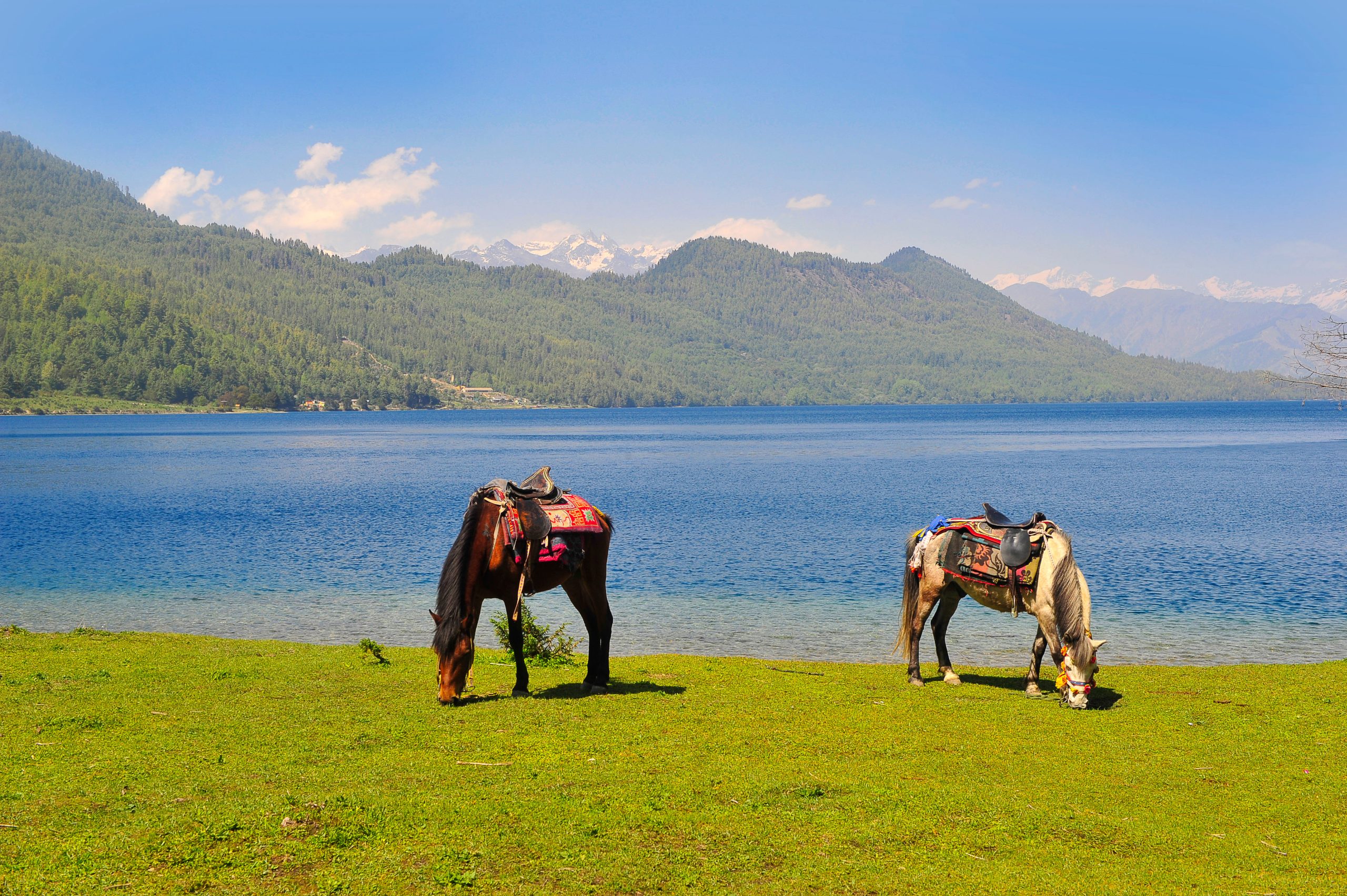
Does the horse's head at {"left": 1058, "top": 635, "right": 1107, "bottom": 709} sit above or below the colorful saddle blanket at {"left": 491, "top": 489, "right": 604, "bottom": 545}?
below

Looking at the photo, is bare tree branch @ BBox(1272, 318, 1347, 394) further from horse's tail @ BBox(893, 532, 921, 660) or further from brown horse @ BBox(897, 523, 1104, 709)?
horse's tail @ BBox(893, 532, 921, 660)

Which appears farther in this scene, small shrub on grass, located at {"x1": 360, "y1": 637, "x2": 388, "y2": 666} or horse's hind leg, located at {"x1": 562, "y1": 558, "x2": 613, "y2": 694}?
small shrub on grass, located at {"x1": 360, "y1": 637, "x2": 388, "y2": 666}

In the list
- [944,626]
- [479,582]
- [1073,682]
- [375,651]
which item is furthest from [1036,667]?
[375,651]

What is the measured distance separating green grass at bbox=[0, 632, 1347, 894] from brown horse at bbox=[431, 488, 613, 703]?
561mm

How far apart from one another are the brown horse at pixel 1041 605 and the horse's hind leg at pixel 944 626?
0.01 m

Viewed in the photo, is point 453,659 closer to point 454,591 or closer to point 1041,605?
point 454,591

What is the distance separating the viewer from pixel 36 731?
35.6 feet

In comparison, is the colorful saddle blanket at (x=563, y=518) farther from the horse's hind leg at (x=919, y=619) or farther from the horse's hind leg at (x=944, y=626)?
the horse's hind leg at (x=944, y=626)

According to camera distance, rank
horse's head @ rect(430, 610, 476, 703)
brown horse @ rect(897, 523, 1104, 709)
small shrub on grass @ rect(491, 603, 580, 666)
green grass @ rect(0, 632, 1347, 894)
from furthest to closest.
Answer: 1. small shrub on grass @ rect(491, 603, 580, 666)
2. brown horse @ rect(897, 523, 1104, 709)
3. horse's head @ rect(430, 610, 476, 703)
4. green grass @ rect(0, 632, 1347, 894)

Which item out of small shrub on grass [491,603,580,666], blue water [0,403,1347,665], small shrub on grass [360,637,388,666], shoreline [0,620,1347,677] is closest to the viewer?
small shrub on grass [360,637,388,666]

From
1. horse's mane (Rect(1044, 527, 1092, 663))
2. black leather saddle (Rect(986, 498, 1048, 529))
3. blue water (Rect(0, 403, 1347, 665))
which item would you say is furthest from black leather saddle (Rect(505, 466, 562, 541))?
blue water (Rect(0, 403, 1347, 665))

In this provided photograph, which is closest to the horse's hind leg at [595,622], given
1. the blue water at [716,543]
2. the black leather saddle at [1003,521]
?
the black leather saddle at [1003,521]

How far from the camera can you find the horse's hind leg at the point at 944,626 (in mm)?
15820

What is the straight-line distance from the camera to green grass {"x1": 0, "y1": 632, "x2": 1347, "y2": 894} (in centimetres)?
732
